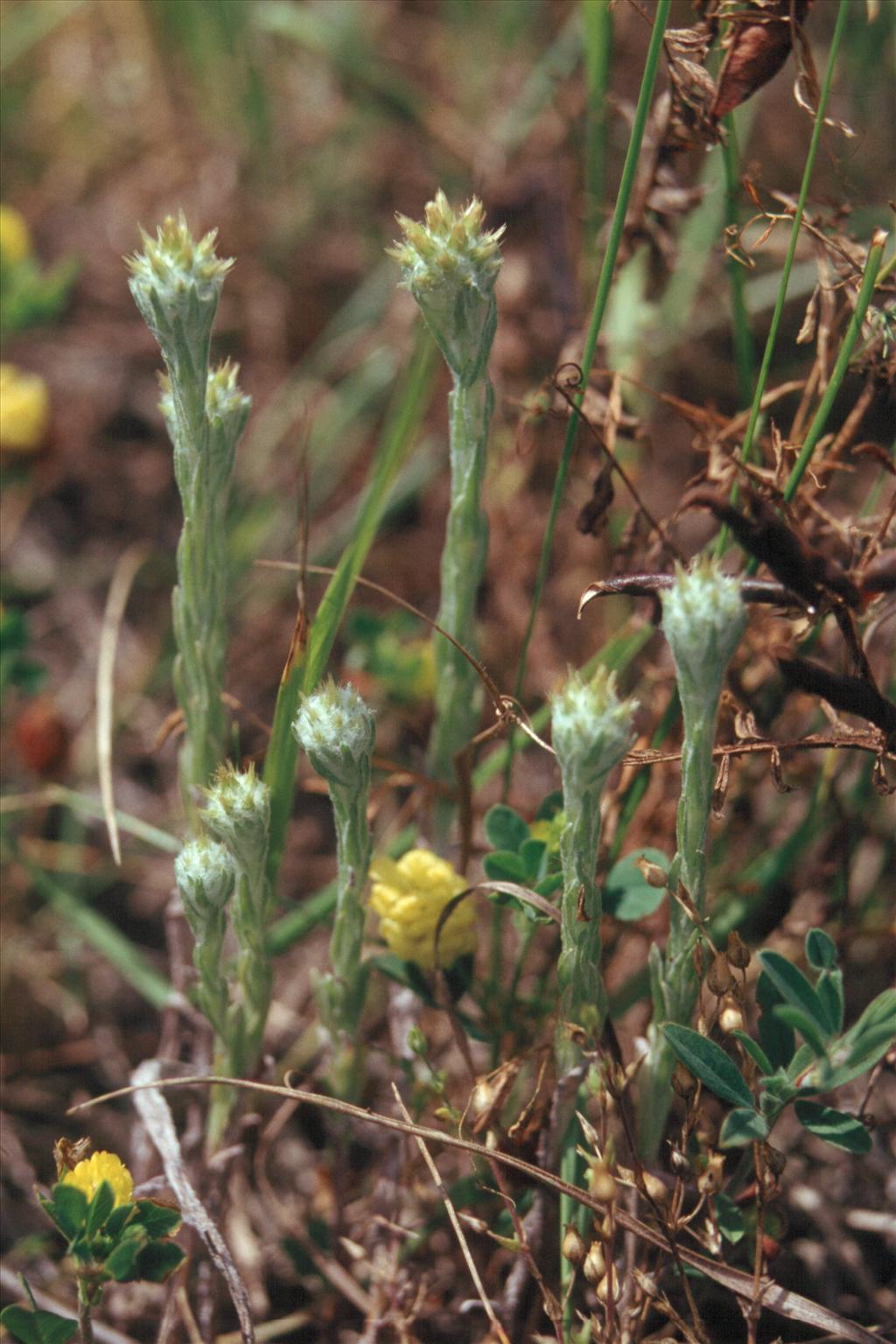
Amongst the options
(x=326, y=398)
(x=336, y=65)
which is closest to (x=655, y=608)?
(x=326, y=398)

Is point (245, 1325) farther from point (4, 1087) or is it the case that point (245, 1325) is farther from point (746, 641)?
point (746, 641)

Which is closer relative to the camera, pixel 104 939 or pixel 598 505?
pixel 598 505

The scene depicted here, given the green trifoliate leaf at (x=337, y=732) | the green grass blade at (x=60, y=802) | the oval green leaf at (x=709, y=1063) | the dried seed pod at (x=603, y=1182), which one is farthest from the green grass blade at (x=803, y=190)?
the green grass blade at (x=60, y=802)

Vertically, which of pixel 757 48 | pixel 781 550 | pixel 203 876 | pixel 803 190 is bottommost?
pixel 203 876

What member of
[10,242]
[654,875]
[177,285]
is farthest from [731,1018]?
[10,242]

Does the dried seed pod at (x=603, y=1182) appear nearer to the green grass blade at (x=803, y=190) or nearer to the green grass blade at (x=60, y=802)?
the green grass blade at (x=803, y=190)

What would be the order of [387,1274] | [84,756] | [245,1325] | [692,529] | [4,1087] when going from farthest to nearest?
[692,529] < [84,756] < [4,1087] < [387,1274] < [245,1325]

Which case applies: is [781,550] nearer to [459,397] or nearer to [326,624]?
[459,397]

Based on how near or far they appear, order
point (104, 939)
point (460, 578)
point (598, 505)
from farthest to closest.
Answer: point (104, 939) < point (598, 505) < point (460, 578)
